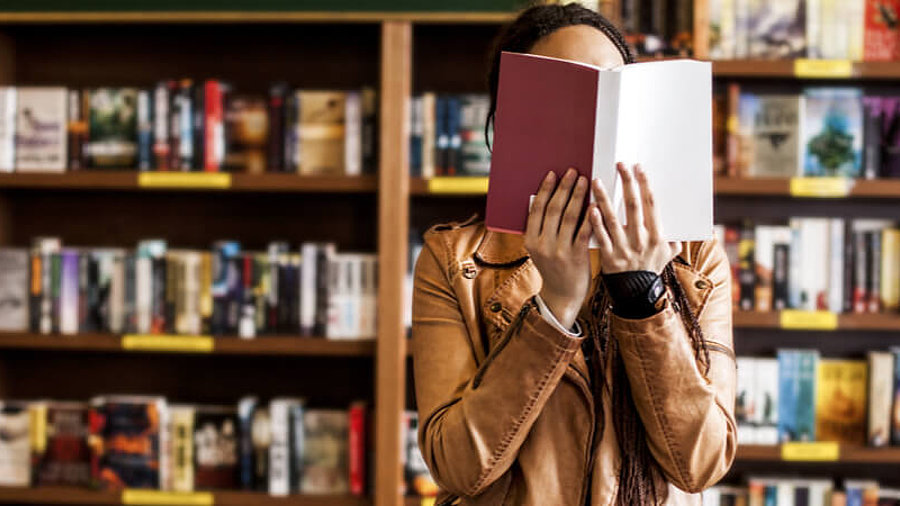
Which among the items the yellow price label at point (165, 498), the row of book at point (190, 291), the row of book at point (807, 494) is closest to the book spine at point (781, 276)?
the row of book at point (807, 494)

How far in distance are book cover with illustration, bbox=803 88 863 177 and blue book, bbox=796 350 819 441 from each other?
19.4 inches

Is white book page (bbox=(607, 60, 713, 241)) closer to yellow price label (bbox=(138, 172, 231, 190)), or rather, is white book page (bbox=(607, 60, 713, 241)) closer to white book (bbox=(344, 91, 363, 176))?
white book (bbox=(344, 91, 363, 176))

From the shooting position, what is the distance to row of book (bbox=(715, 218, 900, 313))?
2.29 meters

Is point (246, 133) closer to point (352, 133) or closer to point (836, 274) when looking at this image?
point (352, 133)

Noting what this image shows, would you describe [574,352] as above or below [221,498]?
above

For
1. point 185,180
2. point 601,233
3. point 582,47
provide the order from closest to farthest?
point 601,233 < point 582,47 < point 185,180

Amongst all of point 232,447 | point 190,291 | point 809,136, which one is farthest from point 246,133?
point 809,136

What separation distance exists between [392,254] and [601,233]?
141cm

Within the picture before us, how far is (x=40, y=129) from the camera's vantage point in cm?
242

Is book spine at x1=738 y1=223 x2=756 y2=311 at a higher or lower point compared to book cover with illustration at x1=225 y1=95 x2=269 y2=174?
lower

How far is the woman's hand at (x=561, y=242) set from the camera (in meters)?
0.92

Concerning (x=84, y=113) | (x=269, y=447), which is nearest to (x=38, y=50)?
(x=84, y=113)

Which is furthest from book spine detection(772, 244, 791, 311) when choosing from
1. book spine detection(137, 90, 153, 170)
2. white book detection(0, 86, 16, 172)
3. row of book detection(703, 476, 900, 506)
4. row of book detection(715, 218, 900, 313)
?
white book detection(0, 86, 16, 172)

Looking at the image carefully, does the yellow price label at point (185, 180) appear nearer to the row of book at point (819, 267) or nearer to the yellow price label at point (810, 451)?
the row of book at point (819, 267)
